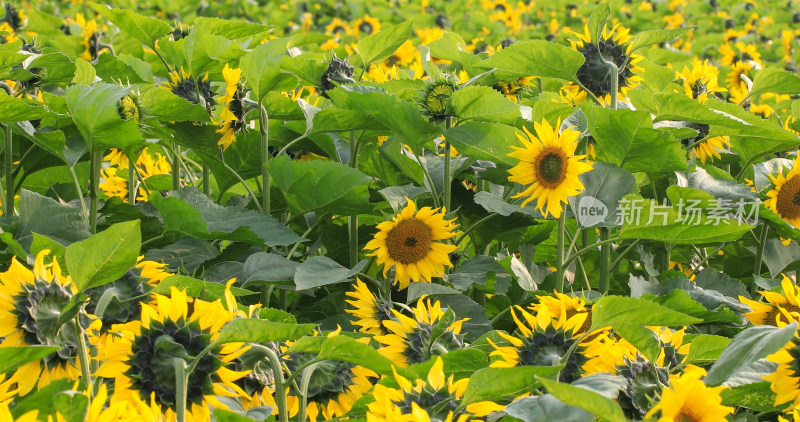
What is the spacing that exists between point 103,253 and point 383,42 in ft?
3.92

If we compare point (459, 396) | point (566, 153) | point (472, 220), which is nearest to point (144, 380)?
point (459, 396)

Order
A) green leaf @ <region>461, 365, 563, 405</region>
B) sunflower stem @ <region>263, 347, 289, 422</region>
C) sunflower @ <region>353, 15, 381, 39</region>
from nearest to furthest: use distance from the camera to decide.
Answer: green leaf @ <region>461, 365, 563, 405</region> → sunflower stem @ <region>263, 347, 289, 422</region> → sunflower @ <region>353, 15, 381, 39</region>

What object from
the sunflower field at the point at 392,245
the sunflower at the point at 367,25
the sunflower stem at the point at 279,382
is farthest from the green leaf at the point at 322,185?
the sunflower at the point at 367,25

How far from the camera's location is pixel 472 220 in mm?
1924

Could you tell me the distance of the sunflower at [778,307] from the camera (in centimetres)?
136

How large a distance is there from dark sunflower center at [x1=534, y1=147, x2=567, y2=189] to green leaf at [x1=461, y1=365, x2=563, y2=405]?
717 mm

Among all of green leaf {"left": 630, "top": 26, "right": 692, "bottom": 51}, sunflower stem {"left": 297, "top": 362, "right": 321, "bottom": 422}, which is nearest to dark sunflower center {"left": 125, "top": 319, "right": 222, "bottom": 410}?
sunflower stem {"left": 297, "top": 362, "right": 321, "bottom": 422}

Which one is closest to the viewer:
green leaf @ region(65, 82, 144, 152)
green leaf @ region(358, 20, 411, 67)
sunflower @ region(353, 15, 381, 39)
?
green leaf @ region(65, 82, 144, 152)

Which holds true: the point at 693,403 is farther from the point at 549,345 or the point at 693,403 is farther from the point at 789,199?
the point at 789,199

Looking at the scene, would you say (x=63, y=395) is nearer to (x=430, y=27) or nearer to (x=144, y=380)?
(x=144, y=380)

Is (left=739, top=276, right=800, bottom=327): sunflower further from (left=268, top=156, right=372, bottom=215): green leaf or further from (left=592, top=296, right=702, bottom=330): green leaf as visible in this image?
(left=268, top=156, right=372, bottom=215): green leaf

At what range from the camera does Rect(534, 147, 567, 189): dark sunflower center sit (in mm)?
1643

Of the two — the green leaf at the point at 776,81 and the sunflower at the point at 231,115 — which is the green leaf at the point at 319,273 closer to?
the sunflower at the point at 231,115

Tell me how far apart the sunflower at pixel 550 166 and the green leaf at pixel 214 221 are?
1.40 feet
